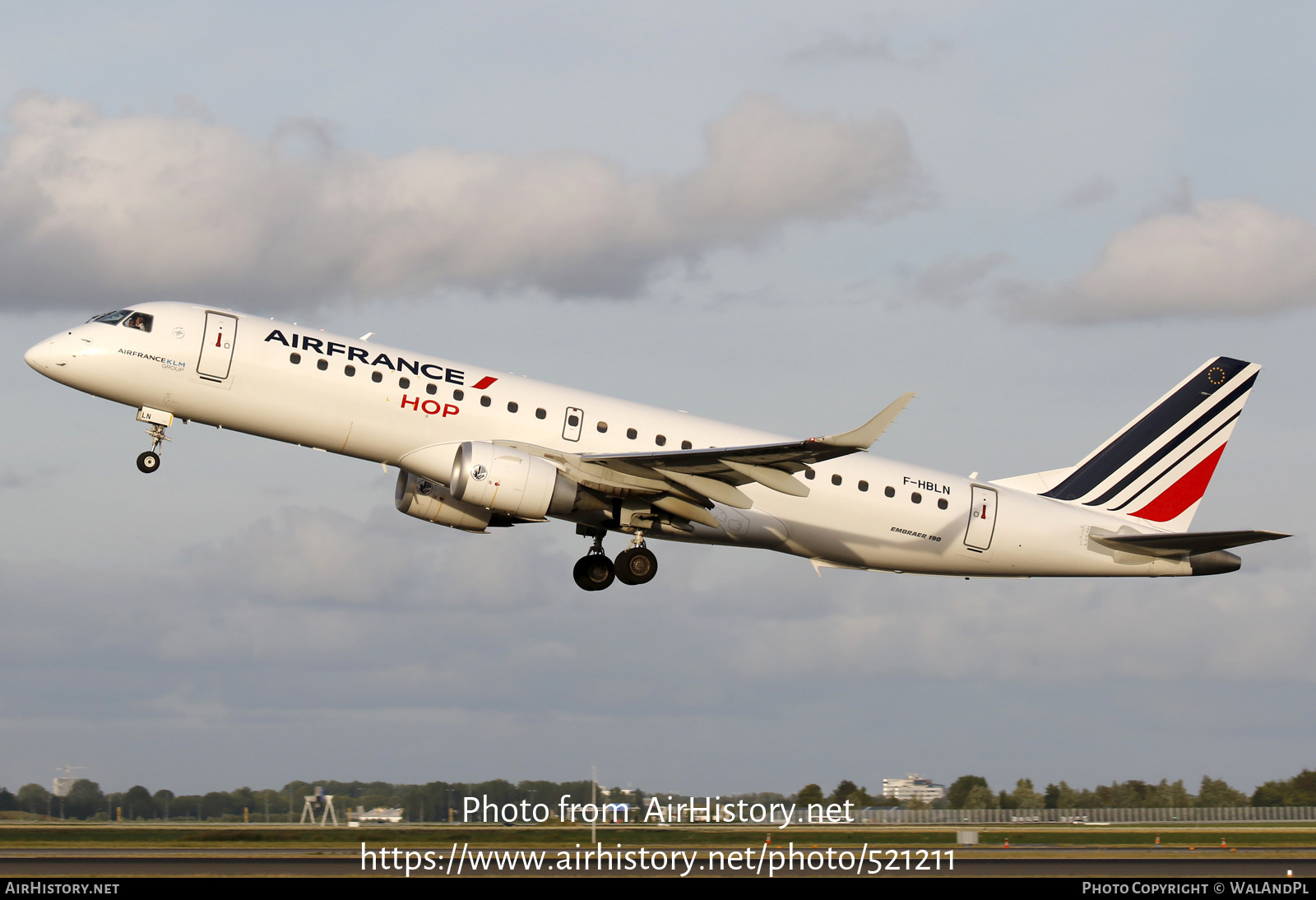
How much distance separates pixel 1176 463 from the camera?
149ft

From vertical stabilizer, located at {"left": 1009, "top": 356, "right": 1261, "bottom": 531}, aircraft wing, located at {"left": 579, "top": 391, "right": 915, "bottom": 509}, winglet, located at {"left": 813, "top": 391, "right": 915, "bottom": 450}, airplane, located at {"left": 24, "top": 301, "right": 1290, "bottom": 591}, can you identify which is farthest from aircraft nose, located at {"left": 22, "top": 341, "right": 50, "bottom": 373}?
vertical stabilizer, located at {"left": 1009, "top": 356, "right": 1261, "bottom": 531}

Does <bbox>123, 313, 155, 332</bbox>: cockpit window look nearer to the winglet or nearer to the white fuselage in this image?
the white fuselage

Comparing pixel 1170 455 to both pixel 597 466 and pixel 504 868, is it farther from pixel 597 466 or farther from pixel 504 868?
pixel 504 868

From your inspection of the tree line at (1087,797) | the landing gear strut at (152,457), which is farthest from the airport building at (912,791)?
the landing gear strut at (152,457)

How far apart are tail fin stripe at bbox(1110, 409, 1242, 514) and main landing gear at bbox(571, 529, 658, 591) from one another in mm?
15562

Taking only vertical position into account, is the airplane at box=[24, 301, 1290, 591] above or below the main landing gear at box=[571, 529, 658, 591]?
above

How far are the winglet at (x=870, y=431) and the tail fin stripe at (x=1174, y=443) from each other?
14283mm

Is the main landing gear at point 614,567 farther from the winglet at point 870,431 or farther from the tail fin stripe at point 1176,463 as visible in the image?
the tail fin stripe at point 1176,463

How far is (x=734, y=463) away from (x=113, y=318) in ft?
55.2

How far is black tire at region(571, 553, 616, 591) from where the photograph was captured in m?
40.6

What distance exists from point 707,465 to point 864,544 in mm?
6626

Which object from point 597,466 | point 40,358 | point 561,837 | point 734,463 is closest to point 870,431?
point 734,463

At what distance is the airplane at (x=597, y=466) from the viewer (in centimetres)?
3603

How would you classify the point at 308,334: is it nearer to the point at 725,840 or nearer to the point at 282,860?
the point at 282,860
